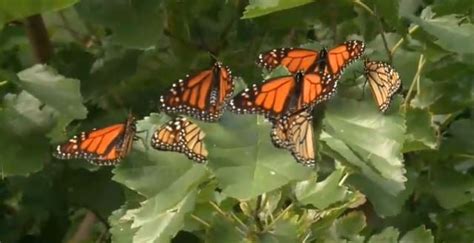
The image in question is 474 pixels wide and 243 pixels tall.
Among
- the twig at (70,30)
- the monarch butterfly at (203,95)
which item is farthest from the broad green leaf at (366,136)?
the twig at (70,30)

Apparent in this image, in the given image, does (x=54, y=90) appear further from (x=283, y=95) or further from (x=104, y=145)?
(x=283, y=95)

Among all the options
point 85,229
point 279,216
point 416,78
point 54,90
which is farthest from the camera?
point 85,229

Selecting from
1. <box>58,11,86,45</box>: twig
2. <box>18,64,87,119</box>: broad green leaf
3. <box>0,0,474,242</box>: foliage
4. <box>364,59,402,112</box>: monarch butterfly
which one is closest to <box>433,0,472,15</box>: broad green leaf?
<box>0,0,474,242</box>: foliage

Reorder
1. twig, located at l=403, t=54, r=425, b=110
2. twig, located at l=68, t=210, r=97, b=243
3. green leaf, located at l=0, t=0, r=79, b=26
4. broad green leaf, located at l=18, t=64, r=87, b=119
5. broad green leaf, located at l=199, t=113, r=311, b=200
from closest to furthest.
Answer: broad green leaf, located at l=199, t=113, r=311, b=200, green leaf, located at l=0, t=0, r=79, b=26, broad green leaf, located at l=18, t=64, r=87, b=119, twig, located at l=403, t=54, r=425, b=110, twig, located at l=68, t=210, r=97, b=243

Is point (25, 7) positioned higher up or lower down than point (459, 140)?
higher up

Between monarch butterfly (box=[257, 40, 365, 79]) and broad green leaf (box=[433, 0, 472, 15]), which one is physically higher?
monarch butterfly (box=[257, 40, 365, 79])

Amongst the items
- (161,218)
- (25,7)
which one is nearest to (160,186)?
(161,218)

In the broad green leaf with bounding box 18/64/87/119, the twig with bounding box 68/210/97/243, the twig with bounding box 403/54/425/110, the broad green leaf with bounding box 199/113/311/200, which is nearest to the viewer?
the broad green leaf with bounding box 199/113/311/200

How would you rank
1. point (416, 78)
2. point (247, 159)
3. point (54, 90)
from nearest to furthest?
point (247, 159) → point (54, 90) → point (416, 78)

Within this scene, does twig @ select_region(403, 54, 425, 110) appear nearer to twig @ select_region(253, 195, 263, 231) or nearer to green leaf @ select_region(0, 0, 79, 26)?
twig @ select_region(253, 195, 263, 231)
